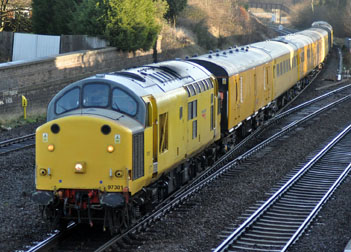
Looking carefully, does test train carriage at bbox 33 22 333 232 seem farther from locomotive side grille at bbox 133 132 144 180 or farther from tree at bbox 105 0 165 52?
tree at bbox 105 0 165 52

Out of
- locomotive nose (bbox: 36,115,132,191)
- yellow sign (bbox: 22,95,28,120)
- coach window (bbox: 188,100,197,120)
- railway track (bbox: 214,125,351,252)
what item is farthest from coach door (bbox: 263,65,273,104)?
locomotive nose (bbox: 36,115,132,191)

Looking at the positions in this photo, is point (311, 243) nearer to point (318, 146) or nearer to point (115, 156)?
point (115, 156)

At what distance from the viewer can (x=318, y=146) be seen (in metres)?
23.0

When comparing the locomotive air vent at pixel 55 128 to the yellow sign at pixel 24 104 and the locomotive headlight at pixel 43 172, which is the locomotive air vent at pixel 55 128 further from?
the yellow sign at pixel 24 104

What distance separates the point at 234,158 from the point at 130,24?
16.2 m

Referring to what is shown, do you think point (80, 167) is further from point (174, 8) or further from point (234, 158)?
point (174, 8)

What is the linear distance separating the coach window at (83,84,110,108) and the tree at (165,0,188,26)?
3591 cm

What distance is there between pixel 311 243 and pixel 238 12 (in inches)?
2084

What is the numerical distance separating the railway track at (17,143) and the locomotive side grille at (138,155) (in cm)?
920

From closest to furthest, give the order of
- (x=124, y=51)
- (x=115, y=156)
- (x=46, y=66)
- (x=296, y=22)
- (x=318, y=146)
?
(x=115, y=156)
(x=318, y=146)
(x=46, y=66)
(x=124, y=51)
(x=296, y=22)

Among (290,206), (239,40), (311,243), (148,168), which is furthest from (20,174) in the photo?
(239,40)

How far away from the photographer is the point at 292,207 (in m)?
15.2

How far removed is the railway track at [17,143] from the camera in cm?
2102

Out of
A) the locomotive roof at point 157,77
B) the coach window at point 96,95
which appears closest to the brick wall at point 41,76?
the locomotive roof at point 157,77
